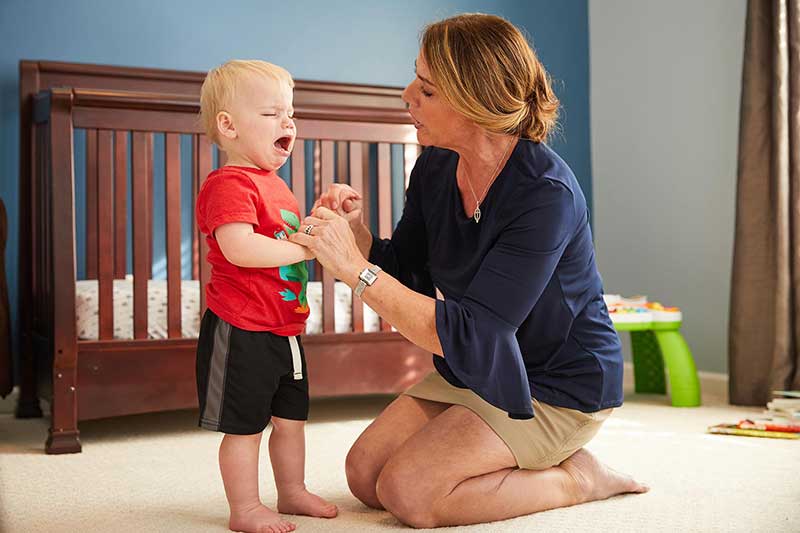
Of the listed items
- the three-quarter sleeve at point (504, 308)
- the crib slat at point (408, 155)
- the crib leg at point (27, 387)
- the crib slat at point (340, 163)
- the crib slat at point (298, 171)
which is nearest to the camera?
the three-quarter sleeve at point (504, 308)

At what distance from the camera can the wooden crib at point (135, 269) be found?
2287mm

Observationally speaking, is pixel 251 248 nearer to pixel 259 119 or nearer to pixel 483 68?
pixel 259 119

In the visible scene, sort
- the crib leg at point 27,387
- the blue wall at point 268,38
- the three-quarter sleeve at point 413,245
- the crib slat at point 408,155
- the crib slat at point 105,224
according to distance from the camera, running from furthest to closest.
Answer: the blue wall at point 268,38
the crib leg at point 27,387
the crib slat at point 408,155
the crib slat at point 105,224
the three-quarter sleeve at point 413,245

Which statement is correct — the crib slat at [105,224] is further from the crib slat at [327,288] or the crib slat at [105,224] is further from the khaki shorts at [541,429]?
the khaki shorts at [541,429]

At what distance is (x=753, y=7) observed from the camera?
2918 millimetres

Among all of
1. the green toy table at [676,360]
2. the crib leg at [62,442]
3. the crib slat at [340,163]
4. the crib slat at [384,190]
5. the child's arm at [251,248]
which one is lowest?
the crib leg at [62,442]

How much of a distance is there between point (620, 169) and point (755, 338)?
0.99 metres

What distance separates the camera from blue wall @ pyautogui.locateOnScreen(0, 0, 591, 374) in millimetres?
3119

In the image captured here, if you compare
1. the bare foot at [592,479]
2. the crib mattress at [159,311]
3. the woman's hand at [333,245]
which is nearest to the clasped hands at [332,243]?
the woman's hand at [333,245]

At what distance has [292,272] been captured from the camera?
1.61 m

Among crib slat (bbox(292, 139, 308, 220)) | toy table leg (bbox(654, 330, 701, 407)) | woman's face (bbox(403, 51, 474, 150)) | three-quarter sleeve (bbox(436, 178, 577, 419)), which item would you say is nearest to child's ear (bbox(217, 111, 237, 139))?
woman's face (bbox(403, 51, 474, 150))

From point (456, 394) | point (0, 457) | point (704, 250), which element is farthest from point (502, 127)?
point (704, 250)

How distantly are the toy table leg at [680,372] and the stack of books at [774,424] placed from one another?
10.9 inches

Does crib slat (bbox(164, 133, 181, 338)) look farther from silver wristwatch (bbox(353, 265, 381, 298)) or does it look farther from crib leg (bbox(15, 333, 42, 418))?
silver wristwatch (bbox(353, 265, 381, 298))
